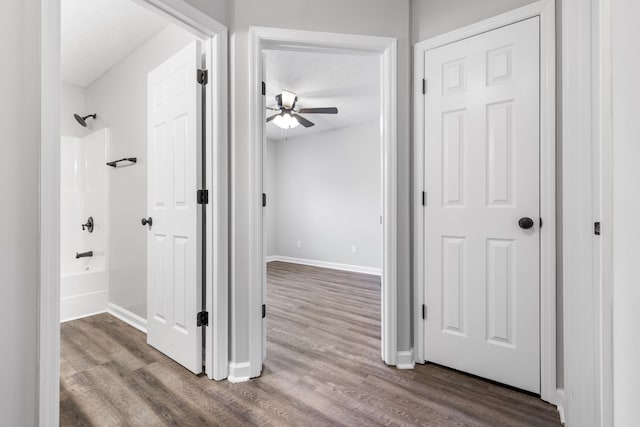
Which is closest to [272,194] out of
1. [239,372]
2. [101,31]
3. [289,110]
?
[289,110]

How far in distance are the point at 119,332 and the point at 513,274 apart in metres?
3.02

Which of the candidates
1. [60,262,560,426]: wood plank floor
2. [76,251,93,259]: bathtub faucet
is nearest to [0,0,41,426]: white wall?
[60,262,560,426]: wood plank floor

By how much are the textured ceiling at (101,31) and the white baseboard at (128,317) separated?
7.95ft

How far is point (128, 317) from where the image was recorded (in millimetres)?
2754

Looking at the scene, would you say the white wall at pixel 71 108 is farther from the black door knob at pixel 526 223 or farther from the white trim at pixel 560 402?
the white trim at pixel 560 402

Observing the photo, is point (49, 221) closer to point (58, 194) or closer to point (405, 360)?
point (58, 194)

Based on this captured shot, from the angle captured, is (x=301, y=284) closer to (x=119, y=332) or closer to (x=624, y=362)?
(x=119, y=332)

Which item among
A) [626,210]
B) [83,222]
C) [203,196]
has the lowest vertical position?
[83,222]

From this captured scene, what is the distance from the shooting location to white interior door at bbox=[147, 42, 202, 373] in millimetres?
1821

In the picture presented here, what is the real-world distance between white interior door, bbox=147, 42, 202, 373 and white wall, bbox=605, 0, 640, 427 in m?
1.81

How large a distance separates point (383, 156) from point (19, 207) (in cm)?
176

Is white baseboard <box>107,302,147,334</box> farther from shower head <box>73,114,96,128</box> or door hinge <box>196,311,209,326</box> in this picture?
shower head <box>73,114,96,128</box>

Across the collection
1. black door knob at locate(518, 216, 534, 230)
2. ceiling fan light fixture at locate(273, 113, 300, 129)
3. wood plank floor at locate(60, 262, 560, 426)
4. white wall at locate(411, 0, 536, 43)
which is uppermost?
white wall at locate(411, 0, 536, 43)

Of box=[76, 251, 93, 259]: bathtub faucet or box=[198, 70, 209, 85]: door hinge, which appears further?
box=[76, 251, 93, 259]: bathtub faucet
